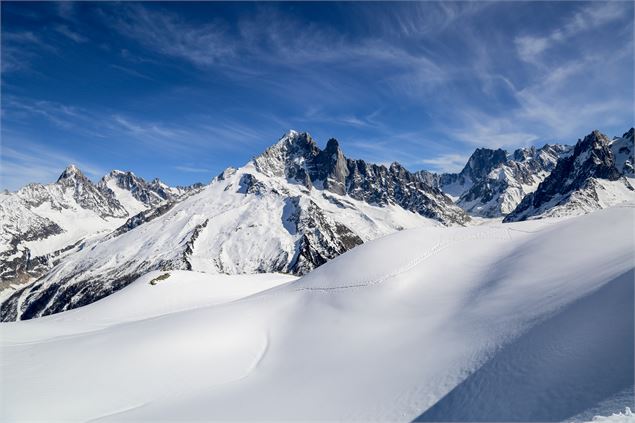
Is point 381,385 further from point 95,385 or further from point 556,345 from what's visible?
point 95,385

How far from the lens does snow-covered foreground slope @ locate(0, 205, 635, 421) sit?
1560 centimetres

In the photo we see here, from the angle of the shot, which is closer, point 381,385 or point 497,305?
point 381,385

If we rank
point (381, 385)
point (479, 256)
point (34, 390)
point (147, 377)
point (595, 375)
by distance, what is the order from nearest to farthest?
1. point (595, 375)
2. point (381, 385)
3. point (34, 390)
4. point (147, 377)
5. point (479, 256)

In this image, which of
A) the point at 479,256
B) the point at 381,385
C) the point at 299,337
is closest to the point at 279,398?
the point at 381,385

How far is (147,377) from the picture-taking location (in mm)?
23672

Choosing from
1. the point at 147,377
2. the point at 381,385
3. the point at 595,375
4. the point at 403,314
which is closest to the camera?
the point at 595,375

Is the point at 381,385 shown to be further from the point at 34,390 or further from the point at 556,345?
the point at 34,390

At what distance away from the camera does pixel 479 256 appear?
31547 millimetres

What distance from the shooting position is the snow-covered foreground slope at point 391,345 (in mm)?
15602

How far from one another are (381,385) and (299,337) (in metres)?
9.27

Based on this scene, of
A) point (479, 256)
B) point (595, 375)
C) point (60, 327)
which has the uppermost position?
point (60, 327)

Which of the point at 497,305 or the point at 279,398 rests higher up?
the point at 497,305

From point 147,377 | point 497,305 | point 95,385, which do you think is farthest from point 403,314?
point 95,385

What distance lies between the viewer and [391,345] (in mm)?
22766
